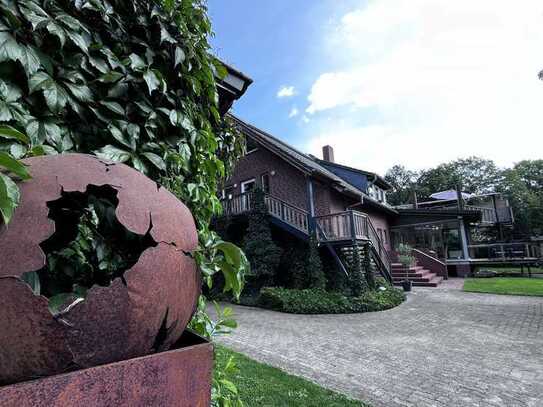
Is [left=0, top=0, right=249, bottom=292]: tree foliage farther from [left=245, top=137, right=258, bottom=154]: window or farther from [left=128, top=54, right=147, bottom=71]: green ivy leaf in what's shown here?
[left=245, top=137, right=258, bottom=154]: window

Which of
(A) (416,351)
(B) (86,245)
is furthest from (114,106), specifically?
(A) (416,351)

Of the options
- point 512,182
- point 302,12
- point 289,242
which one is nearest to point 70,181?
point 302,12

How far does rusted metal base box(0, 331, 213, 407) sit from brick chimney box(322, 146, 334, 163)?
20.4 m

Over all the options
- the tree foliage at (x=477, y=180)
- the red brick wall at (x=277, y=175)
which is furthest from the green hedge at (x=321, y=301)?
the tree foliage at (x=477, y=180)

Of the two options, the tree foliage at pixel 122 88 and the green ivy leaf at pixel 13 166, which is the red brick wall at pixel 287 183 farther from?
the green ivy leaf at pixel 13 166

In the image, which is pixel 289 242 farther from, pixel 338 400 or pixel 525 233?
pixel 525 233

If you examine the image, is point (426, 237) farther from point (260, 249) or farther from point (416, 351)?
point (416, 351)

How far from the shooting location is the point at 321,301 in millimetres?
9766

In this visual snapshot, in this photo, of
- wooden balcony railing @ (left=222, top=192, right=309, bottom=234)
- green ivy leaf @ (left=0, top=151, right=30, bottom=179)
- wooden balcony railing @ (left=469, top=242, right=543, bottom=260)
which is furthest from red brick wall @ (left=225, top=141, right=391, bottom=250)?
green ivy leaf @ (left=0, top=151, right=30, bottom=179)

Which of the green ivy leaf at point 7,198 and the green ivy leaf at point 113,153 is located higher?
the green ivy leaf at point 113,153

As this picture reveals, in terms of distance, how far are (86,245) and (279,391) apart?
3552 mm

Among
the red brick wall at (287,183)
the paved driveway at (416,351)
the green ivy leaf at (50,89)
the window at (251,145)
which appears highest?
the window at (251,145)

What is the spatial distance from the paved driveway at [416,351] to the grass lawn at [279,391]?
0.33 m

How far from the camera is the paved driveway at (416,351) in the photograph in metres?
3.96
